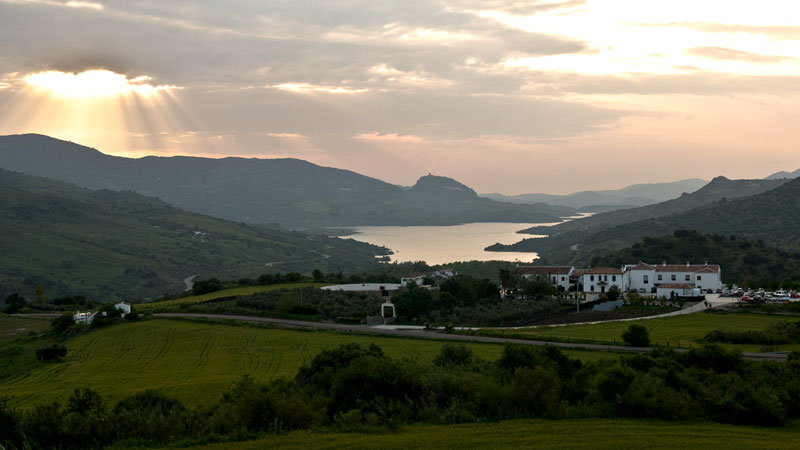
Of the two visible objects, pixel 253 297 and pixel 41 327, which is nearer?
pixel 41 327

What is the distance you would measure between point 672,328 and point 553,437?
27.1 meters

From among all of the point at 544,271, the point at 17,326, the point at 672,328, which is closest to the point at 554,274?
the point at 544,271

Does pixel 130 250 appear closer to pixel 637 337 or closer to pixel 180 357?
pixel 180 357

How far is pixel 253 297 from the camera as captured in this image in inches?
2226

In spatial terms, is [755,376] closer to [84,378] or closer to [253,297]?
[84,378]

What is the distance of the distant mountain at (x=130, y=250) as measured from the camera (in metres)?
103

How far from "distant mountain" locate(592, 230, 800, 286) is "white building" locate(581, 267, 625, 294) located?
51.8 feet

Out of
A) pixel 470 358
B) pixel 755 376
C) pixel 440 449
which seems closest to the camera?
pixel 440 449

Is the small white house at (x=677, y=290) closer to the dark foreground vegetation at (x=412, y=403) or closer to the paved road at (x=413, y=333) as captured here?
the paved road at (x=413, y=333)

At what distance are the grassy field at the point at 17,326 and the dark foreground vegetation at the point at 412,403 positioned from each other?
35.1m

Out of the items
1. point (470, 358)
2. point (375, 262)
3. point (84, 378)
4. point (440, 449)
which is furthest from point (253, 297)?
point (375, 262)

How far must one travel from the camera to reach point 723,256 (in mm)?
75625

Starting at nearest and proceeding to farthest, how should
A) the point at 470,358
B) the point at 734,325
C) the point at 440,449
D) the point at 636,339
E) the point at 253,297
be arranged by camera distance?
1. the point at 440,449
2. the point at 470,358
3. the point at 636,339
4. the point at 734,325
5. the point at 253,297

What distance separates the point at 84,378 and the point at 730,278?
62.0 metres
